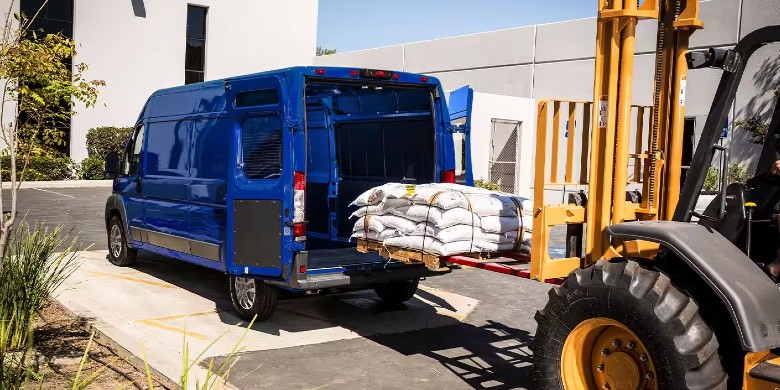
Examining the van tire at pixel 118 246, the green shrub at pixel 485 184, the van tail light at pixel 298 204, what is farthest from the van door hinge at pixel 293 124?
the green shrub at pixel 485 184

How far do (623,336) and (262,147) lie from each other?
13.8 ft

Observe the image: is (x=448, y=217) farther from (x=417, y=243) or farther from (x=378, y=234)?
(x=378, y=234)

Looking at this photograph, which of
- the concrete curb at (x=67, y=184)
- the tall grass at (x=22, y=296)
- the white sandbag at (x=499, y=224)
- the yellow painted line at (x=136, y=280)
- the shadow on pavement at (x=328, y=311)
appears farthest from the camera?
the concrete curb at (x=67, y=184)

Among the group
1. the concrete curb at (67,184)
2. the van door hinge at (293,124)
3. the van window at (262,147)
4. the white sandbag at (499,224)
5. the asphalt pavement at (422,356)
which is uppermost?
the van door hinge at (293,124)

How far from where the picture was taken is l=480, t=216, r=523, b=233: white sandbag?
21.0 ft

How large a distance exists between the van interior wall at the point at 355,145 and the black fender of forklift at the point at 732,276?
14.0 ft

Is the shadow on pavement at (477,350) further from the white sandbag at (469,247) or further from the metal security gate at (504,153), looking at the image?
the metal security gate at (504,153)

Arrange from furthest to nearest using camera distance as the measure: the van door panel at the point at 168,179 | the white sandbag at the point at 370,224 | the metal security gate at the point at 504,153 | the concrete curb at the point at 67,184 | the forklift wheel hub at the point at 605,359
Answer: the concrete curb at the point at 67,184 < the metal security gate at the point at 504,153 < the van door panel at the point at 168,179 < the white sandbag at the point at 370,224 < the forklift wheel hub at the point at 605,359

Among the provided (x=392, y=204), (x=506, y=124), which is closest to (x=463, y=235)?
(x=392, y=204)

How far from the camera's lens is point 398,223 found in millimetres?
6805

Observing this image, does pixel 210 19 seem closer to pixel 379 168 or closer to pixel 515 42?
pixel 515 42

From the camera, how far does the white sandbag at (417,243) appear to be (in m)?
6.36

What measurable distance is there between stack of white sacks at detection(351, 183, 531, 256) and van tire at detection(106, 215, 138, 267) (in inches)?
215

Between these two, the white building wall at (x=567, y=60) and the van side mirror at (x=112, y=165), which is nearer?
the van side mirror at (x=112, y=165)
